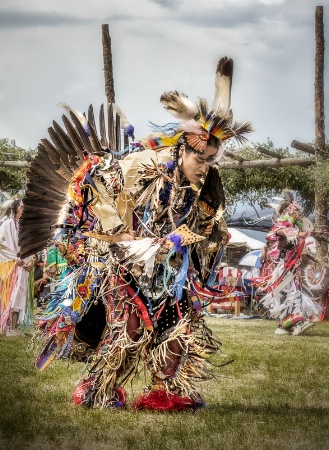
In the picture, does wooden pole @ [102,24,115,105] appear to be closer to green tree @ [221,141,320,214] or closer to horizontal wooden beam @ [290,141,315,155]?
horizontal wooden beam @ [290,141,315,155]

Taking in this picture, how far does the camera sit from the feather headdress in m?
3.76

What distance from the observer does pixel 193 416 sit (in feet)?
12.2

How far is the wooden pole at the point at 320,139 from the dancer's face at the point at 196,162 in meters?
7.01

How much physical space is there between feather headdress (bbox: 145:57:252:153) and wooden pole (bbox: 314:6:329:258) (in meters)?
6.90

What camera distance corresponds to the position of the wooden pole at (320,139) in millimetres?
10883

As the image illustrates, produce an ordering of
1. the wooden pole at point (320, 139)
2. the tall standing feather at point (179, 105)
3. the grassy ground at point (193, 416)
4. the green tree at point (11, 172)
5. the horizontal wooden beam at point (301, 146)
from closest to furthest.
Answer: the grassy ground at point (193, 416) → the tall standing feather at point (179, 105) → the green tree at point (11, 172) → the wooden pole at point (320, 139) → the horizontal wooden beam at point (301, 146)

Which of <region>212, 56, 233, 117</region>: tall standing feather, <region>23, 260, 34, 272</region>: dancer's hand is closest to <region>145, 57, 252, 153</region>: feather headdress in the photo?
<region>212, 56, 233, 117</region>: tall standing feather

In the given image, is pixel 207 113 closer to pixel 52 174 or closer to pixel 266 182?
pixel 52 174

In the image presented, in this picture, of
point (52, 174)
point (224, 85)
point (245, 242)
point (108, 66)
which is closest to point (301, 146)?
point (108, 66)

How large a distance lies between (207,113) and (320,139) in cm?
807

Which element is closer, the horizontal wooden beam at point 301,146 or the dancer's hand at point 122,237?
the dancer's hand at point 122,237

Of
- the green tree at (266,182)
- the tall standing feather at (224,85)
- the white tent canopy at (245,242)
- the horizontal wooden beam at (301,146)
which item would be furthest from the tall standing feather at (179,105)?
the white tent canopy at (245,242)

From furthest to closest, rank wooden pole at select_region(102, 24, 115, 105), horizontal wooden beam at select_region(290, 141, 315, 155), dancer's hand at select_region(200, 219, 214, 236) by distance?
horizontal wooden beam at select_region(290, 141, 315, 155), wooden pole at select_region(102, 24, 115, 105), dancer's hand at select_region(200, 219, 214, 236)

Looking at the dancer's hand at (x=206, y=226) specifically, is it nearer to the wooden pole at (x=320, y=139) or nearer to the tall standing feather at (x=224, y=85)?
the tall standing feather at (x=224, y=85)
